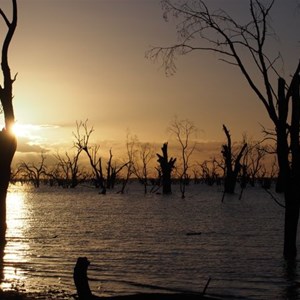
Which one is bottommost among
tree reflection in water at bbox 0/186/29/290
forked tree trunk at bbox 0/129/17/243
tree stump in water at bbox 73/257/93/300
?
tree reflection in water at bbox 0/186/29/290

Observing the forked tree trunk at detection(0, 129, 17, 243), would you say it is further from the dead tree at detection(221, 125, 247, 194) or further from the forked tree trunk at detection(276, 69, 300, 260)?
the dead tree at detection(221, 125, 247, 194)

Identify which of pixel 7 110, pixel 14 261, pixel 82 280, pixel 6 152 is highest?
pixel 7 110

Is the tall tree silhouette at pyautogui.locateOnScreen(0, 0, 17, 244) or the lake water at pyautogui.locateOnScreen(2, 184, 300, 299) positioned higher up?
the tall tree silhouette at pyautogui.locateOnScreen(0, 0, 17, 244)

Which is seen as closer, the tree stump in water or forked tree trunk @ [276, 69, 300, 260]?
the tree stump in water

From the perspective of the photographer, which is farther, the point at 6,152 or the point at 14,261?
the point at 14,261

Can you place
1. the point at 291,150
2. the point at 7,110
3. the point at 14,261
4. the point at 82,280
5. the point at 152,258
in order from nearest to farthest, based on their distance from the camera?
1. the point at 82,280
2. the point at 291,150
3. the point at 7,110
4. the point at 14,261
5. the point at 152,258

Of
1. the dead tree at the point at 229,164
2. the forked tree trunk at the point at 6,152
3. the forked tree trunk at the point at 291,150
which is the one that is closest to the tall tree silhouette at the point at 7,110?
the forked tree trunk at the point at 6,152

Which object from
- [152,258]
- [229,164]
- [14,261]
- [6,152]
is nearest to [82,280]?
[6,152]

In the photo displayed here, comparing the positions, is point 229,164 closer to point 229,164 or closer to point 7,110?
point 229,164

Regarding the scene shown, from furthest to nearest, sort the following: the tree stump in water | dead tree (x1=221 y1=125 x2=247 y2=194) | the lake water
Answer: dead tree (x1=221 y1=125 x2=247 y2=194), the lake water, the tree stump in water

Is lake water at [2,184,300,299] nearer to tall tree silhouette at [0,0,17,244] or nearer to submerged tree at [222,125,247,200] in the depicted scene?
tall tree silhouette at [0,0,17,244]

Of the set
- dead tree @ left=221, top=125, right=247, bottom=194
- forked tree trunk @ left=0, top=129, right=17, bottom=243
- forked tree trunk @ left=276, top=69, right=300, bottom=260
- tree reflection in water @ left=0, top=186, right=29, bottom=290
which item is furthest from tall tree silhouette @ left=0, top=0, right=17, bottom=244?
dead tree @ left=221, top=125, right=247, bottom=194

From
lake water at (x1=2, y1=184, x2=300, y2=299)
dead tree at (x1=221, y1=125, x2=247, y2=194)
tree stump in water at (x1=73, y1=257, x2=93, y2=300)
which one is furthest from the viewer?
dead tree at (x1=221, y1=125, x2=247, y2=194)

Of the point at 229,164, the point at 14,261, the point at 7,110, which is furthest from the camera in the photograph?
the point at 229,164
